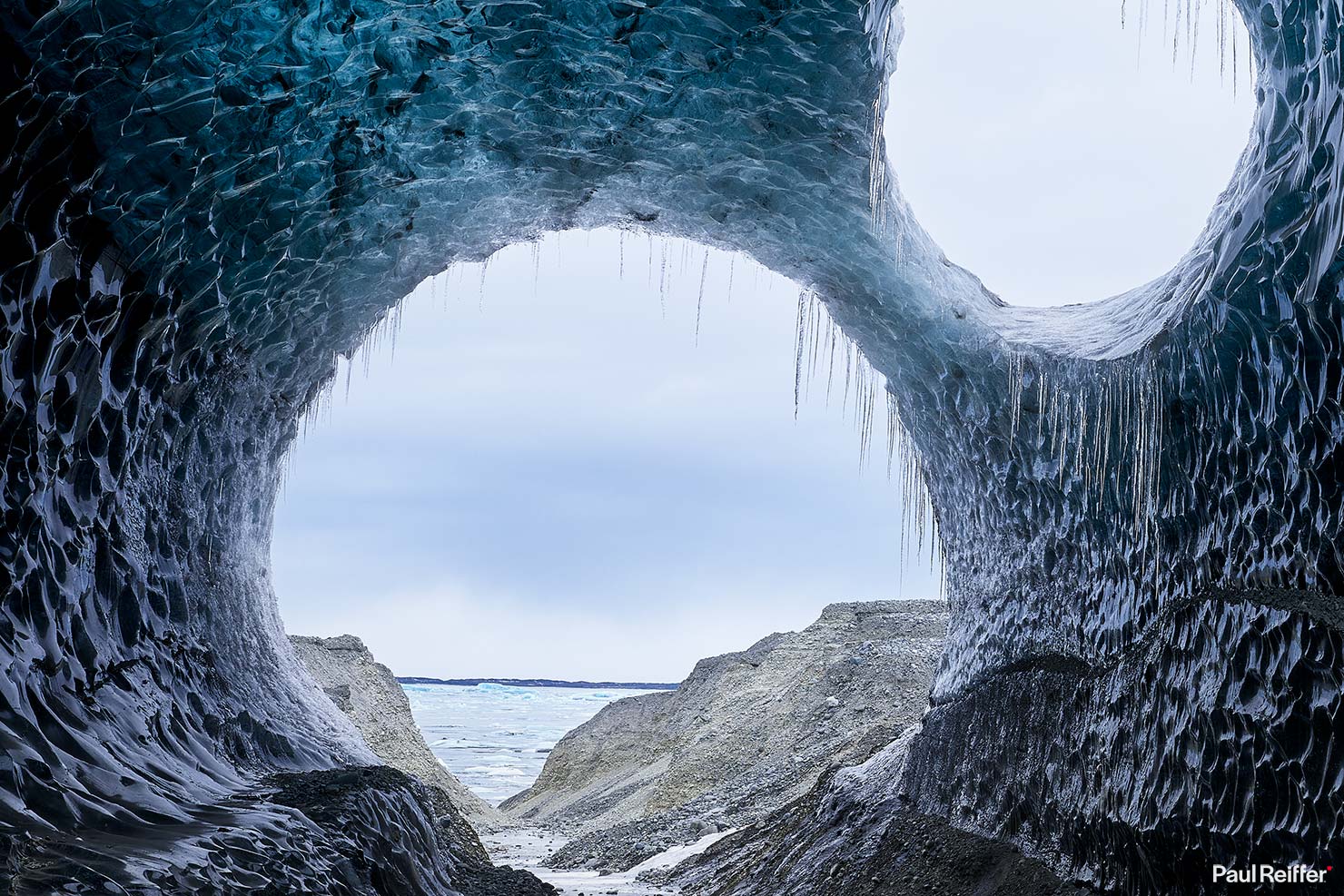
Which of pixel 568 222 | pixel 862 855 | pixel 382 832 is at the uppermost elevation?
pixel 568 222

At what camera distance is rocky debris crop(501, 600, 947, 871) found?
15.1 metres

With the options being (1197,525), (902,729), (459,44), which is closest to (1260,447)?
(1197,525)

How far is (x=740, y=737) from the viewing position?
63.7 feet

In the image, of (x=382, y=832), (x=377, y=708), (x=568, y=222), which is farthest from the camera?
(x=377, y=708)

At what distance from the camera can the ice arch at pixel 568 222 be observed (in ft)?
14.7

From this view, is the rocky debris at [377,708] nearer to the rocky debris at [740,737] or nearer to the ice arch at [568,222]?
the rocky debris at [740,737]

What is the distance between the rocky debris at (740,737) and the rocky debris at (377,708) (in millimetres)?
2374

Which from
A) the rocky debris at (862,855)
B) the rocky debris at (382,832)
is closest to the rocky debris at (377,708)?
the rocky debris at (862,855)

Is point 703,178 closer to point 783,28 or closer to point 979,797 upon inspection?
point 783,28

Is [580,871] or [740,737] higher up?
[740,737]

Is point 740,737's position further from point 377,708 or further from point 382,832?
point 382,832

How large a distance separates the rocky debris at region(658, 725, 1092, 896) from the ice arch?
0.95 ft

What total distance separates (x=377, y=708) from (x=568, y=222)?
18.4m

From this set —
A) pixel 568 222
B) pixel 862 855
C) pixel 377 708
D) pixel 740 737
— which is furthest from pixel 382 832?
pixel 377 708
